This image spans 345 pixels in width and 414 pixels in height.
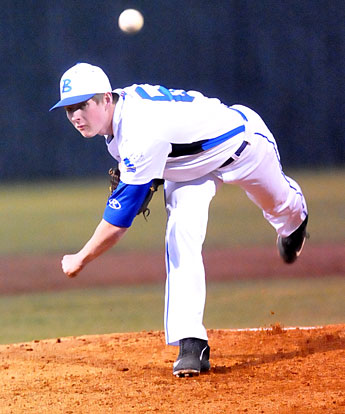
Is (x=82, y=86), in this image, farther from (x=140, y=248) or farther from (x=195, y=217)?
(x=140, y=248)

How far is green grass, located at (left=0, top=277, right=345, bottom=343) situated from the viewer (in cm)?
454

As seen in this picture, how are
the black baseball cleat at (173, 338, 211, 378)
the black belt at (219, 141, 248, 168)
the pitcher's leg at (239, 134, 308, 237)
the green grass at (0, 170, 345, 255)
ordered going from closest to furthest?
1. the black baseball cleat at (173, 338, 211, 378)
2. the black belt at (219, 141, 248, 168)
3. the pitcher's leg at (239, 134, 308, 237)
4. the green grass at (0, 170, 345, 255)

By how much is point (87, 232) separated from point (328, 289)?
11.8ft

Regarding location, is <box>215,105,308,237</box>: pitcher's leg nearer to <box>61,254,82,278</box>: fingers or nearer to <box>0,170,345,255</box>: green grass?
<box>61,254,82,278</box>: fingers

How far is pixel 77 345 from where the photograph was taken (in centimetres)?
371

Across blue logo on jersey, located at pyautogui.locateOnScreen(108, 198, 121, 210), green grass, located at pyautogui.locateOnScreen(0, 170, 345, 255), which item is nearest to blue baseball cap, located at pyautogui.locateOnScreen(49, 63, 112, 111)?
blue logo on jersey, located at pyautogui.locateOnScreen(108, 198, 121, 210)

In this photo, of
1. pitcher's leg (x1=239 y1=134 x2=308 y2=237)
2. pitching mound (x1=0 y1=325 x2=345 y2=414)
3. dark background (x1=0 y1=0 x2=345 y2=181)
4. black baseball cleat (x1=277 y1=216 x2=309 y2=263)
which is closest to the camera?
pitching mound (x1=0 y1=325 x2=345 y2=414)

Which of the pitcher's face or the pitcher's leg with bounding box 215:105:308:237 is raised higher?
the pitcher's face

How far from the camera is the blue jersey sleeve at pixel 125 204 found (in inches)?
109

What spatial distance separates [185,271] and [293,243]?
46.1 inches

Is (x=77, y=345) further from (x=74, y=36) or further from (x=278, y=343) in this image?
(x=74, y=36)

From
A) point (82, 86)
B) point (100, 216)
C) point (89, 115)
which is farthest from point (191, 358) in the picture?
point (100, 216)

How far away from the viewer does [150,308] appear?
5227 millimetres

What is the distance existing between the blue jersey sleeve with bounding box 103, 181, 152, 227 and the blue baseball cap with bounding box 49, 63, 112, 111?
0.35 m
